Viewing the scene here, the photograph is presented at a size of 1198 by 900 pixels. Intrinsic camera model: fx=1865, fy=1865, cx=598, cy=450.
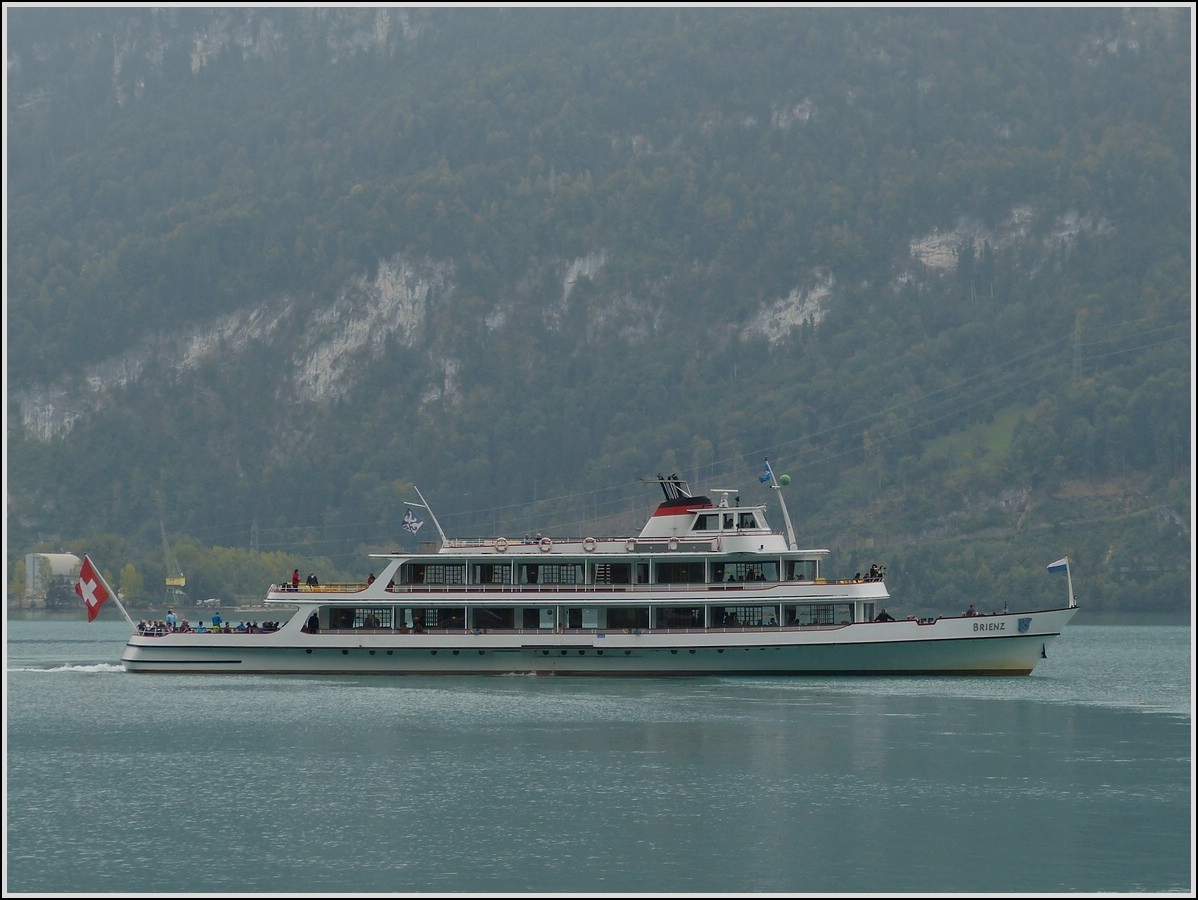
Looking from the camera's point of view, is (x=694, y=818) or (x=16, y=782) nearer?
(x=694, y=818)

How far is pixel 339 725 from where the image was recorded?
62.1 metres

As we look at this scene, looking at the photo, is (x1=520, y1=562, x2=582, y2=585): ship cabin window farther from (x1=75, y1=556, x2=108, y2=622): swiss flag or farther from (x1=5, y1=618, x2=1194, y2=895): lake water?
(x1=75, y1=556, x2=108, y2=622): swiss flag

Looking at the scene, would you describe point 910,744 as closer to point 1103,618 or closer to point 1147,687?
point 1147,687

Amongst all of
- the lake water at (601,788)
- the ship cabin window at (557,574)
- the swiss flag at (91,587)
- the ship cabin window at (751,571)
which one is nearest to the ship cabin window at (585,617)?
the ship cabin window at (557,574)

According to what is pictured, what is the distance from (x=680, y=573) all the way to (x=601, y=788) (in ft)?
93.9

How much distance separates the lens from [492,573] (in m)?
78.1

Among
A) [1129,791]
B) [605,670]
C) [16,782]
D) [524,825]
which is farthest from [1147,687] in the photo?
[16,782]

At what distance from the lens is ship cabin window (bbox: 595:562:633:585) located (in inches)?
3039

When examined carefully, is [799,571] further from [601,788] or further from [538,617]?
[601,788]

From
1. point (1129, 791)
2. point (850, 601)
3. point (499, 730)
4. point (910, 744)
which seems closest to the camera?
point (1129, 791)

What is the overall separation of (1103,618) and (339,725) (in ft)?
483

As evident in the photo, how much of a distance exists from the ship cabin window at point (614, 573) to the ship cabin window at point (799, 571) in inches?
256

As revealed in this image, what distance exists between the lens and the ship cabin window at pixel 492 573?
77.9 metres

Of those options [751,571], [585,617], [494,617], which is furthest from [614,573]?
[751,571]
